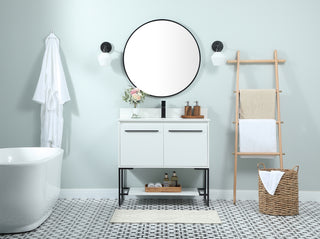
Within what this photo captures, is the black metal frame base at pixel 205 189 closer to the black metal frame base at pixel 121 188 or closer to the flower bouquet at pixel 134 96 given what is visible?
the black metal frame base at pixel 121 188

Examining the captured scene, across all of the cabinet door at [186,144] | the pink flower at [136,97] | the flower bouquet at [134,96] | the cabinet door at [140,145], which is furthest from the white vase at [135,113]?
the cabinet door at [186,144]

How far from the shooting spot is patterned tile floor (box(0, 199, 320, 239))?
102 inches

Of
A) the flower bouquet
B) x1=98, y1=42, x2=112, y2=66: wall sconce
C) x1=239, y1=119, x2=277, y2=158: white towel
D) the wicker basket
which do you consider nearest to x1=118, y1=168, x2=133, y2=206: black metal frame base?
the flower bouquet

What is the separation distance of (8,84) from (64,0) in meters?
1.08

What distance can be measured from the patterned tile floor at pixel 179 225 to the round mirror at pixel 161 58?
124 centimetres

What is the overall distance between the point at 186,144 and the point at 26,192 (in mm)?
1461

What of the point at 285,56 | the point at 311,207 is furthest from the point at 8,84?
the point at 311,207

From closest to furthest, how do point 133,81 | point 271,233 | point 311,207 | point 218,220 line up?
point 271,233 → point 218,220 → point 311,207 → point 133,81

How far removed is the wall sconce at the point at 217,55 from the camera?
3.33 metres

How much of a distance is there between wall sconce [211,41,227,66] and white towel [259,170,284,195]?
1.15 m

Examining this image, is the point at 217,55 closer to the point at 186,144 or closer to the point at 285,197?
the point at 186,144

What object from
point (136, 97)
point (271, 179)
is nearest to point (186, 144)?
point (136, 97)

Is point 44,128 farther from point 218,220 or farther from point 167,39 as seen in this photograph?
point 218,220

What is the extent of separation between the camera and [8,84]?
11.7 feet
